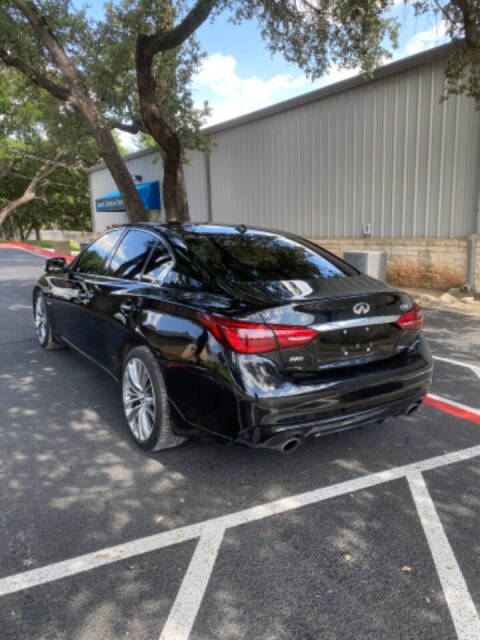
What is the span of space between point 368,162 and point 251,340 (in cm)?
1005

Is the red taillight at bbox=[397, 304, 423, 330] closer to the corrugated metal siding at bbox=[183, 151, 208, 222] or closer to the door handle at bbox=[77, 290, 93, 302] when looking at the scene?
the door handle at bbox=[77, 290, 93, 302]

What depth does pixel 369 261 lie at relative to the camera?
1045 cm

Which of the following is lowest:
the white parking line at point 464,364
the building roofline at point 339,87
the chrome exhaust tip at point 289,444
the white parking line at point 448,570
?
the white parking line at point 448,570

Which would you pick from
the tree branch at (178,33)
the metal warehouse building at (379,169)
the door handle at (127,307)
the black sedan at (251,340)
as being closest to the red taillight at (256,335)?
→ the black sedan at (251,340)

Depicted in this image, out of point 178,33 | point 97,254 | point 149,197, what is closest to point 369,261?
point 178,33

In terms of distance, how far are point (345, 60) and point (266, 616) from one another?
38.2 feet

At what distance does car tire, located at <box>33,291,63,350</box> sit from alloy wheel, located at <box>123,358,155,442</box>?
8.08ft

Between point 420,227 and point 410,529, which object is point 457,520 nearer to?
point 410,529

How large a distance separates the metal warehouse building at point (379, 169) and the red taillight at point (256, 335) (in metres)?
8.25

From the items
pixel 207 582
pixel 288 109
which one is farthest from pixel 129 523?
pixel 288 109

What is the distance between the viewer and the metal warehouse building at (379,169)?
9938 mm

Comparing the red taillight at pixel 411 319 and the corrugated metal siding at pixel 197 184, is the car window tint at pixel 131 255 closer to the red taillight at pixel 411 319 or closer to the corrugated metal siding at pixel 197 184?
the red taillight at pixel 411 319

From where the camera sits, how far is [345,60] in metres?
11.0

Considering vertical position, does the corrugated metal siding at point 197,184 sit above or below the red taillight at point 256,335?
above
